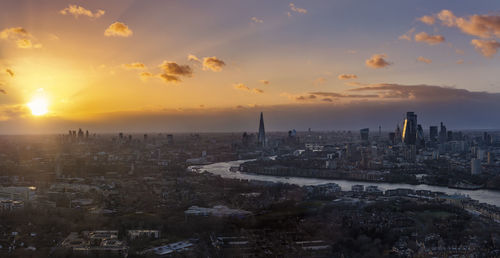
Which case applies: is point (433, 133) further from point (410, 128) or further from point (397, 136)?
point (410, 128)

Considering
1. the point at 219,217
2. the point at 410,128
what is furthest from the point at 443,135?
the point at 219,217

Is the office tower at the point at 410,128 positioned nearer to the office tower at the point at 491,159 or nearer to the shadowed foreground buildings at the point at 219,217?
the office tower at the point at 491,159

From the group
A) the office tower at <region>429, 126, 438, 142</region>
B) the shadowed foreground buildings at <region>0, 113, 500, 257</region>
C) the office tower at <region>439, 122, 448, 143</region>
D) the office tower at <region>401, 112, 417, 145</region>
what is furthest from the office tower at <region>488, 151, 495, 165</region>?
the office tower at <region>429, 126, 438, 142</region>

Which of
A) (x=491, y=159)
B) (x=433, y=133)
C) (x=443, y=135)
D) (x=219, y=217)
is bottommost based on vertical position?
(x=219, y=217)

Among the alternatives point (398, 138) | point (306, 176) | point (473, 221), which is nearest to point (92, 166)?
point (306, 176)

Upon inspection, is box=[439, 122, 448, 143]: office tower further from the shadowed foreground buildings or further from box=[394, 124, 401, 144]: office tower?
the shadowed foreground buildings

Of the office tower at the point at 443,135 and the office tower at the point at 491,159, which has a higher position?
the office tower at the point at 443,135

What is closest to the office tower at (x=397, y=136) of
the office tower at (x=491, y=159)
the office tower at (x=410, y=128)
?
the office tower at (x=410, y=128)

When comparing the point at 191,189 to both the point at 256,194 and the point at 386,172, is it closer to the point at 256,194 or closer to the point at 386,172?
the point at 256,194

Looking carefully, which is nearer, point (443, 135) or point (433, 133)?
point (443, 135)
